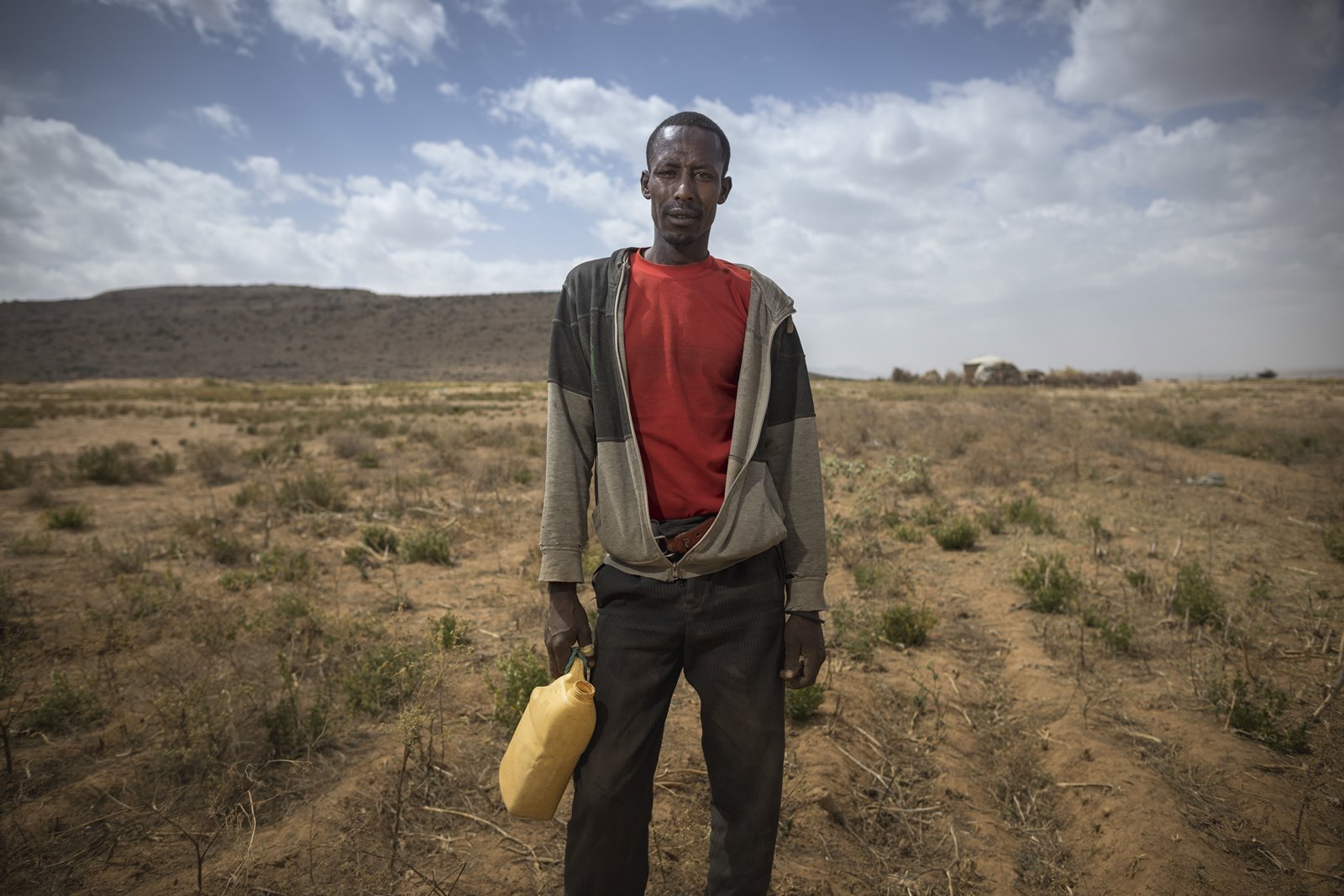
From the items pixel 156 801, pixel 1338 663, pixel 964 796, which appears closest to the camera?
pixel 156 801

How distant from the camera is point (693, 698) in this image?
3.91 meters

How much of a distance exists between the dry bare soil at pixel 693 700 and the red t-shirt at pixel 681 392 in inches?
60.5

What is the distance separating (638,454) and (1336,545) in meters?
7.17

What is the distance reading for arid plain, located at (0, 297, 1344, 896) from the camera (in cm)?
260

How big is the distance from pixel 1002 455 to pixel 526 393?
24.8 metres

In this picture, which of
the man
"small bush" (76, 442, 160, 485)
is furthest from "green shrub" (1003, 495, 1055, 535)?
"small bush" (76, 442, 160, 485)

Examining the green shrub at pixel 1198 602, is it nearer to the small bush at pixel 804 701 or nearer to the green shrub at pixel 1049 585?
the green shrub at pixel 1049 585

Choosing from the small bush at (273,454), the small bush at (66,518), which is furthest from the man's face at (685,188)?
the small bush at (273,454)

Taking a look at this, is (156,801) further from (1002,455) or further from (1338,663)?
(1002,455)

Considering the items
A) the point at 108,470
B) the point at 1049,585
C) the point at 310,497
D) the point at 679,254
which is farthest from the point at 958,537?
the point at 108,470

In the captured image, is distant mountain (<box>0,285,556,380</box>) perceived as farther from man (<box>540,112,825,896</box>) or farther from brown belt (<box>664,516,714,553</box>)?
brown belt (<box>664,516,714,553</box>)

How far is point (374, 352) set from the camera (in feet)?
197

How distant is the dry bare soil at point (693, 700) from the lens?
260 centimetres

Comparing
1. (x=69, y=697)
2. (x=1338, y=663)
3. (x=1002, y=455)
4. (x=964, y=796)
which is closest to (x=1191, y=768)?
(x=964, y=796)
